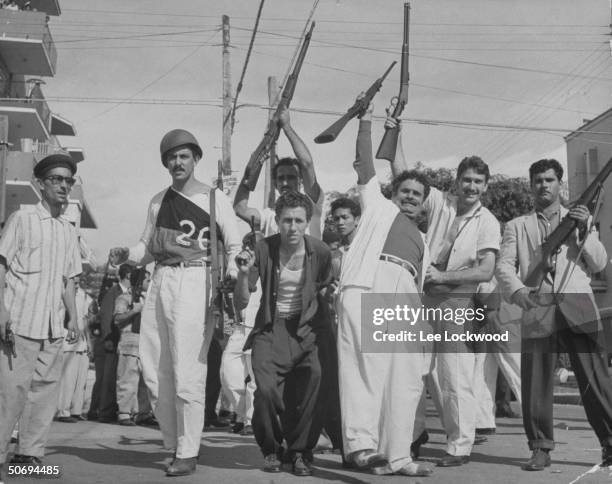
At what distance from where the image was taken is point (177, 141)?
22.4ft

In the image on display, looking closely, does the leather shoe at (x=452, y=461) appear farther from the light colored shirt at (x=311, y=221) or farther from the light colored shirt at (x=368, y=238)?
the light colored shirt at (x=311, y=221)

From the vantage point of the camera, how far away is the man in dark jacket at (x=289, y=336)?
6.54 metres

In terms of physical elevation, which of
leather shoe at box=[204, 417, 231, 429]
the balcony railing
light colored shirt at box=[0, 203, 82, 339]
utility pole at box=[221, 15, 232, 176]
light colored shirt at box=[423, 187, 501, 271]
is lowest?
leather shoe at box=[204, 417, 231, 429]

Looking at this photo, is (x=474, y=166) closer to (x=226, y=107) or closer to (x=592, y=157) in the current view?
(x=226, y=107)

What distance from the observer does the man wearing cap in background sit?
21.1 feet

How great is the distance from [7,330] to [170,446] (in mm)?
1413

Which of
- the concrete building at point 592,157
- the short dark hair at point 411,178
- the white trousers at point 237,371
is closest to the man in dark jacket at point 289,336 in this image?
the short dark hair at point 411,178

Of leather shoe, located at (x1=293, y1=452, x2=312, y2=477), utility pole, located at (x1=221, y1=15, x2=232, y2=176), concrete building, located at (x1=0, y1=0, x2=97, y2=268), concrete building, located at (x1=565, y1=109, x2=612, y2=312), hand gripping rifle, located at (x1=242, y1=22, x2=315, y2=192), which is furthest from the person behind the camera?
concrete building, located at (x1=565, y1=109, x2=612, y2=312)

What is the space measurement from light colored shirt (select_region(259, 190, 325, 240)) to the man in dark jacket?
30.0 inches

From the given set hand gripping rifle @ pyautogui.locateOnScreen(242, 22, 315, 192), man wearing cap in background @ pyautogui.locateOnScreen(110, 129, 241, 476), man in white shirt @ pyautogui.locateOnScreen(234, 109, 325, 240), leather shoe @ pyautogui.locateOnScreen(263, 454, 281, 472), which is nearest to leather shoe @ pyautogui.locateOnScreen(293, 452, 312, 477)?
leather shoe @ pyautogui.locateOnScreen(263, 454, 281, 472)

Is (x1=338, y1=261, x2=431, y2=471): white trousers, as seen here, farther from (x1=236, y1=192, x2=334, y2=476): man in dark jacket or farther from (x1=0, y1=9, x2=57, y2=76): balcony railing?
(x1=0, y1=9, x2=57, y2=76): balcony railing

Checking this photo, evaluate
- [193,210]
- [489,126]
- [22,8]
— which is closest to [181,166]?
[193,210]

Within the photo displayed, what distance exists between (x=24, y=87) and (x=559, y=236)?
122 ft

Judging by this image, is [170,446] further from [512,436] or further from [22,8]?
[22,8]
